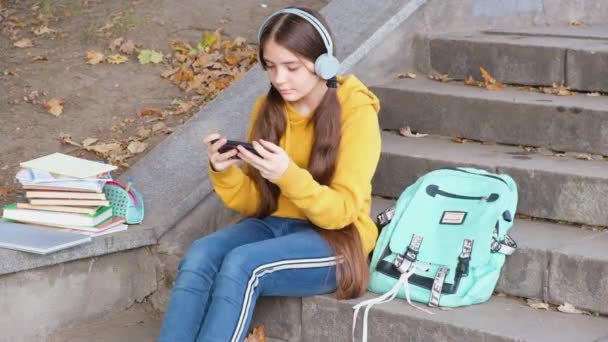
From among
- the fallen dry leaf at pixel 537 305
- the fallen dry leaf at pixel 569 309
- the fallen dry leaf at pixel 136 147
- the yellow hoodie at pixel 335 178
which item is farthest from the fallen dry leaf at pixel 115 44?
the fallen dry leaf at pixel 569 309

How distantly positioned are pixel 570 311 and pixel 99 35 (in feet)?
12.6

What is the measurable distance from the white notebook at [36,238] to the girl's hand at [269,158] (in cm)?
104

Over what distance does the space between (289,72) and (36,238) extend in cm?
138

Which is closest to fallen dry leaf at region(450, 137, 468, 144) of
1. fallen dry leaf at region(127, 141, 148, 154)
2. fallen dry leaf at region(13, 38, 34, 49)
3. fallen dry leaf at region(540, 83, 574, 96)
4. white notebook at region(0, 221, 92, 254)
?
fallen dry leaf at region(540, 83, 574, 96)

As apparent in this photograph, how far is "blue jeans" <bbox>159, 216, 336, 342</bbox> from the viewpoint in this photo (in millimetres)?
4098

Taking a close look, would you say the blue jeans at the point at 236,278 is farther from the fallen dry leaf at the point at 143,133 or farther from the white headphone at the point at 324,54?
the fallen dry leaf at the point at 143,133

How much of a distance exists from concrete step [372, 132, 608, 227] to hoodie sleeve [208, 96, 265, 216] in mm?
884

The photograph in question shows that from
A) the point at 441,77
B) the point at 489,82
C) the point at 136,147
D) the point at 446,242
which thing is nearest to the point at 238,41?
the point at 136,147

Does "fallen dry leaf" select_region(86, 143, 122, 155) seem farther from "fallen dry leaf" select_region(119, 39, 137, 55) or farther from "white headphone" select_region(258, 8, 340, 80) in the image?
"white headphone" select_region(258, 8, 340, 80)

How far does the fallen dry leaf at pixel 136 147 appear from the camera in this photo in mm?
5719

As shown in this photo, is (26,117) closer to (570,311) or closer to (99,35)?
(99,35)

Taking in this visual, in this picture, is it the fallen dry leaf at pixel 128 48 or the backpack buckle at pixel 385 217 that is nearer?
the backpack buckle at pixel 385 217

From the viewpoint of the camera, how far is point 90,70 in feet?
21.2

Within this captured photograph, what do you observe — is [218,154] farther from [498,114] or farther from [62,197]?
[498,114]
